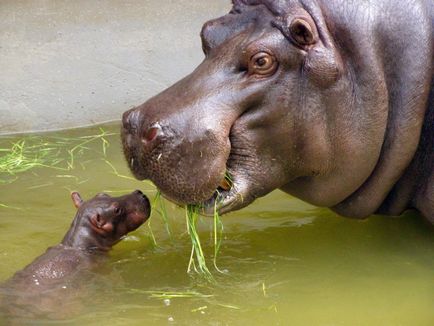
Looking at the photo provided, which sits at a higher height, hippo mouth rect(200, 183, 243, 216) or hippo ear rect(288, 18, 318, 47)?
hippo ear rect(288, 18, 318, 47)

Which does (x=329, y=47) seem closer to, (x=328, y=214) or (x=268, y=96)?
(x=268, y=96)

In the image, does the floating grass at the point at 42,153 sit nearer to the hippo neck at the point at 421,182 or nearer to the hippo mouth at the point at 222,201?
the hippo mouth at the point at 222,201

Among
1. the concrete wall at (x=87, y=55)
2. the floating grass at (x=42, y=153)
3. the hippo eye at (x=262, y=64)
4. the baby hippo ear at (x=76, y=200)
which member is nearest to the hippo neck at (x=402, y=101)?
the hippo eye at (x=262, y=64)

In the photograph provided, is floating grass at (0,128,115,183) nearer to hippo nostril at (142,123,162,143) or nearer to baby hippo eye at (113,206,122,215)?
baby hippo eye at (113,206,122,215)

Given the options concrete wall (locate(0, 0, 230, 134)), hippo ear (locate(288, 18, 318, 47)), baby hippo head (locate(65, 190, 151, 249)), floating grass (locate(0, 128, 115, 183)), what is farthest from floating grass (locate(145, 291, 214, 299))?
concrete wall (locate(0, 0, 230, 134))

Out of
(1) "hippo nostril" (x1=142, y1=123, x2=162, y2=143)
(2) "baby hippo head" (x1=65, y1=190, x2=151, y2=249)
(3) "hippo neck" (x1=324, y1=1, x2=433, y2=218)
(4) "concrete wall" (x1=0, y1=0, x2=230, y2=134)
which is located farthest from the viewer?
(4) "concrete wall" (x1=0, y1=0, x2=230, y2=134)

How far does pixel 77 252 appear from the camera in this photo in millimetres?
4859

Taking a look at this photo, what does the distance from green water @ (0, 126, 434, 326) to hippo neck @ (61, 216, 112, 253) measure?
3.9 inches

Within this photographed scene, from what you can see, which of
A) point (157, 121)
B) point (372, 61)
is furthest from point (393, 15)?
point (157, 121)

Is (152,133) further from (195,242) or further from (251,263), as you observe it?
(251,263)

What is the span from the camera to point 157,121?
4023mm

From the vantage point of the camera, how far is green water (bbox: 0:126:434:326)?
4.20 meters

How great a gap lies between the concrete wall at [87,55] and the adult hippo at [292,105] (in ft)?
9.27

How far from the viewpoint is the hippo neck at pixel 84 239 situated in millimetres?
4910
